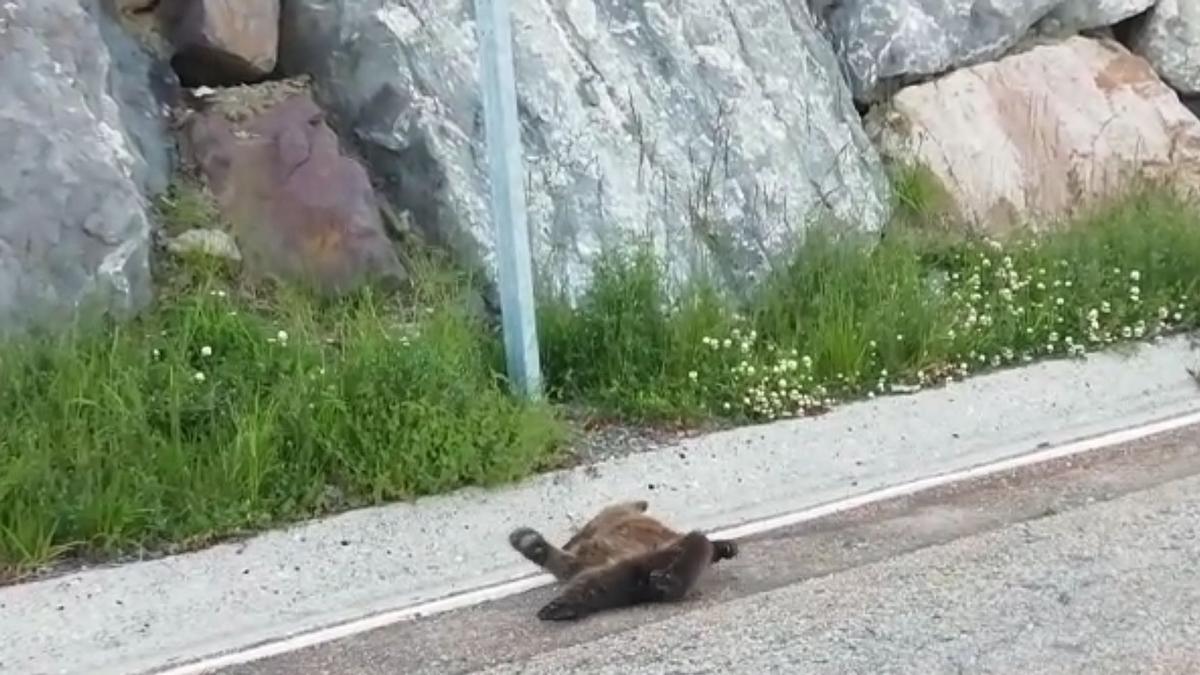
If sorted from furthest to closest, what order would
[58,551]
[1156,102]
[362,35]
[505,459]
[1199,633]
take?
1. [1156,102]
2. [362,35]
3. [505,459]
4. [58,551]
5. [1199,633]

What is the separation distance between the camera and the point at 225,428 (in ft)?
20.8

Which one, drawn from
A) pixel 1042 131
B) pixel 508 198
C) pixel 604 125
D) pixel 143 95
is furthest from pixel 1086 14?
pixel 143 95

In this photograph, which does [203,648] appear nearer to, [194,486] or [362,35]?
[194,486]

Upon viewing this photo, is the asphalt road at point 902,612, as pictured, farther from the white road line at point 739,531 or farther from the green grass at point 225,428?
the green grass at point 225,428

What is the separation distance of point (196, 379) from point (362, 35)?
2.36 metres

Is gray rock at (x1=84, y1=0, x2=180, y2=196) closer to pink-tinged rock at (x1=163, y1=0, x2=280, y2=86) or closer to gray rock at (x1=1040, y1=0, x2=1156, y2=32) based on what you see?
pink-tinged rock at (x1=163, y1=0, x2=280, y2=86)

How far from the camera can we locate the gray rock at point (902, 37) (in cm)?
1027

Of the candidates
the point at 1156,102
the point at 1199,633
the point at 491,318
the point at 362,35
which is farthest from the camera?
the point at 1156,102

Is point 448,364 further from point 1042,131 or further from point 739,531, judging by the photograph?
point 1042,131

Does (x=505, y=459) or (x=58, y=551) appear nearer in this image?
(x=58, y=551)

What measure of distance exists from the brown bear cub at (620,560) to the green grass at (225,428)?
2.87 feet

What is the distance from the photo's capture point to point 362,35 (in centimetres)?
834

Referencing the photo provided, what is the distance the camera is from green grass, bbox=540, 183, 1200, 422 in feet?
24.3

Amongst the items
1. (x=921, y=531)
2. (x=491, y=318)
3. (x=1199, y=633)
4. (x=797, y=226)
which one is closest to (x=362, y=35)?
(x=491, y=318)
